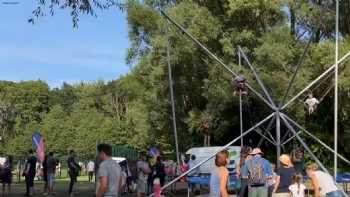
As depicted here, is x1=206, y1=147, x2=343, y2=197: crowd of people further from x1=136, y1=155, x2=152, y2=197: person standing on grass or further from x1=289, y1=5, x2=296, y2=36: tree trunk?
x1=289, y1=5, x2=296, y2=36: tree trunk

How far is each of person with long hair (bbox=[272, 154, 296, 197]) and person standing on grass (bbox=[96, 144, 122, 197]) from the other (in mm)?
5265

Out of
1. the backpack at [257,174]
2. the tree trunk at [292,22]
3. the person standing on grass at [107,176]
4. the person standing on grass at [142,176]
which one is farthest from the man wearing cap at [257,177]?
the tree trunk at [292,22]

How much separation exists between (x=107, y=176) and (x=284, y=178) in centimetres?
565

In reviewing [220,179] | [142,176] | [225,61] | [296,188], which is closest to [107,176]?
[220,179]

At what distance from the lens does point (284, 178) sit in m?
15.0

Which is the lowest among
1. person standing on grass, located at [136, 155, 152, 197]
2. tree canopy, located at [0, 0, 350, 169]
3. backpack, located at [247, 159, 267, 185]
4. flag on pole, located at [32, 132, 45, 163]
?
person standing on grass, located at [136, 155, 152, 197]

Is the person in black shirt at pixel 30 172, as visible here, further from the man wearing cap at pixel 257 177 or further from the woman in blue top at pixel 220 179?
the woman in blue top at pixel 220 179

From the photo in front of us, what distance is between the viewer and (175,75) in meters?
39.7

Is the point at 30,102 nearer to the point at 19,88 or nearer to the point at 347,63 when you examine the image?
the point at 19,88

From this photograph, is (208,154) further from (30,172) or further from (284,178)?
(284,178)

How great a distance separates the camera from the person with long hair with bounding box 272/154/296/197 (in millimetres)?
14977

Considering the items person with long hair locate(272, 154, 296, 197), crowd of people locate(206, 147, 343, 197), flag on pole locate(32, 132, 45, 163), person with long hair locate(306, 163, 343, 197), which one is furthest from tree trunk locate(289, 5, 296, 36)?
person with long hair locate(306, 163, 343, 197)

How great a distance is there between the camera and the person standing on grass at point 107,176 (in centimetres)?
1059

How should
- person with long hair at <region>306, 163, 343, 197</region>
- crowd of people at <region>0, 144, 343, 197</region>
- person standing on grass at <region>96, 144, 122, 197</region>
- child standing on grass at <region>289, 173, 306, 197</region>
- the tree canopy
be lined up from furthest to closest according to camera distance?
the tree canopy
child standing on grass at <region>289, 173, 306, 197</region>
person with long hair at <region>306, 163, 343, 197</region>
crowd of people at <region>0, 144, 343, 197</region>
person standing on grass at <region>96, 144, 122, 197</region>
